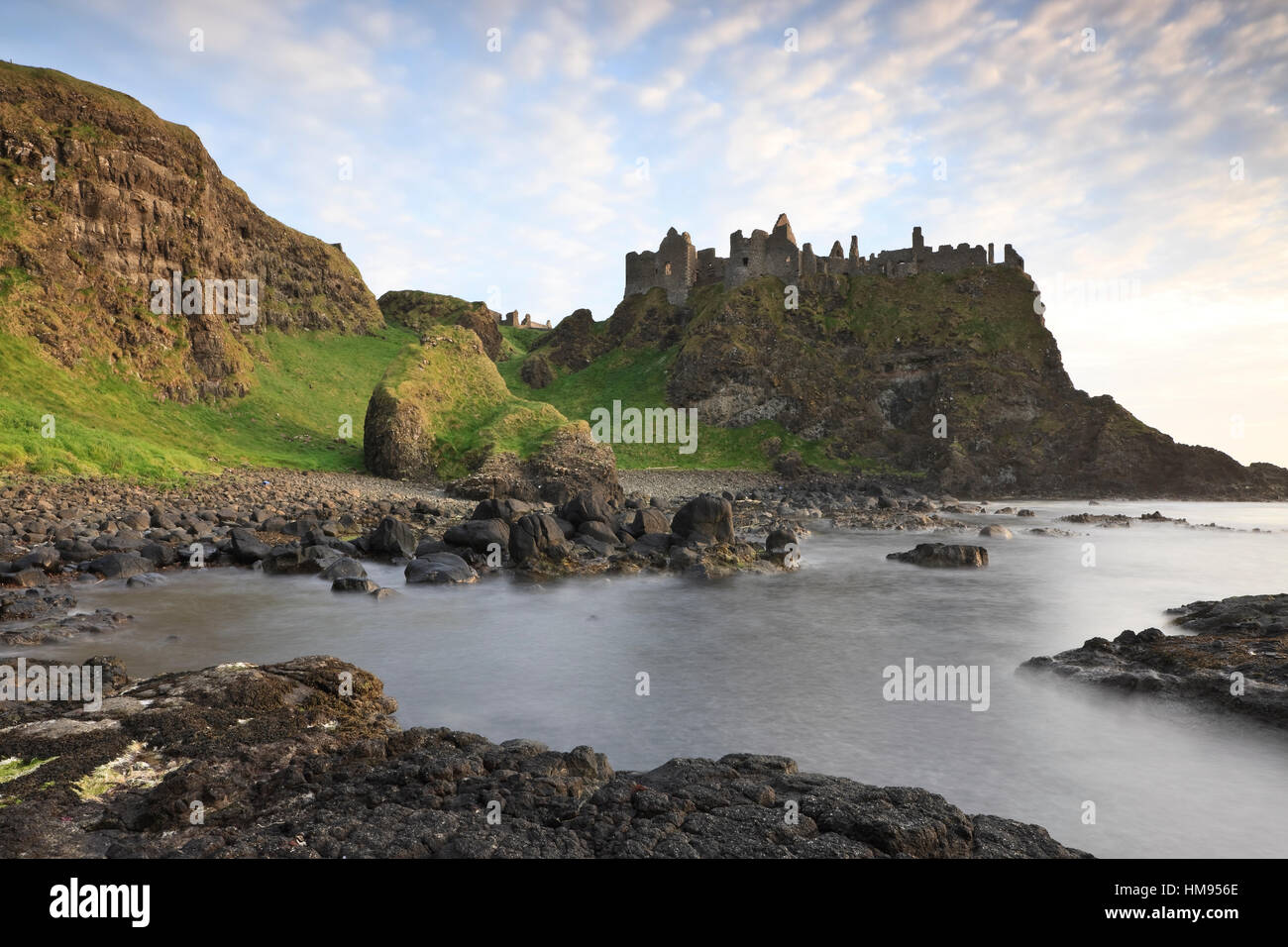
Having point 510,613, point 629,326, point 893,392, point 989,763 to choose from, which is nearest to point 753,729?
point 989,763

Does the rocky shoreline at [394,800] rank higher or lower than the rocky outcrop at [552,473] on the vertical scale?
lower

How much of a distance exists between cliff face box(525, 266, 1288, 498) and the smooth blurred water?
54716 millimetres

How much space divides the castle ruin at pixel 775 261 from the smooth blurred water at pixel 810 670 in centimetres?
7726

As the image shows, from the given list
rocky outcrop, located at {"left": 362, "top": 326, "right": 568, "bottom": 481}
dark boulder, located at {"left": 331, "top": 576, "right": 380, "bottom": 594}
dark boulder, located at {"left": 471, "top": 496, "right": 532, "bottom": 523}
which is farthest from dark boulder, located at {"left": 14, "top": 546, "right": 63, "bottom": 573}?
rocky outcrop, located at {"left": 362, "top": 326, "right": 568, "bottom": 481}

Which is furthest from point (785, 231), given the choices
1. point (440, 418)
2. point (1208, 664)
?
point (1208, 664)

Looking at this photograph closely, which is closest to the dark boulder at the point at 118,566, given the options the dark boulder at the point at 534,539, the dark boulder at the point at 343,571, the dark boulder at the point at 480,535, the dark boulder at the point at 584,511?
the dark boulder at the point at 343,571

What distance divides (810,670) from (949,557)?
1848cm

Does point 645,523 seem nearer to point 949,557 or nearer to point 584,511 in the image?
point 584,511

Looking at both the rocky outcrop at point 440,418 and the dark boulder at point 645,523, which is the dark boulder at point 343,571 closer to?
the dark boulder at point 645,523

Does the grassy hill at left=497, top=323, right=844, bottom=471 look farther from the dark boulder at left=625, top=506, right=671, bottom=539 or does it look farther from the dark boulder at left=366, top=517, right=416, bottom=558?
the dark boulder at left=366, top=517, right=416, bottom=558

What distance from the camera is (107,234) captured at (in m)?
51.7

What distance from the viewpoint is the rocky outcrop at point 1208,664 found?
40.9 ft
